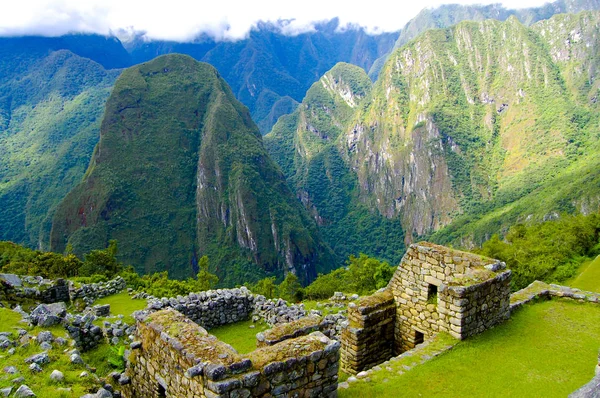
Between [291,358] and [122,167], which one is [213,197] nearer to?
[122,167]

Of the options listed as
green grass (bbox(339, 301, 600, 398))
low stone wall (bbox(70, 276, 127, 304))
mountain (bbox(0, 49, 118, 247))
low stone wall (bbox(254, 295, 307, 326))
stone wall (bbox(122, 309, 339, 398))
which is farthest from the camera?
mountain (bbox(0, 49, 118, 247))

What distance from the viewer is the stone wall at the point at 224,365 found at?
196 inches

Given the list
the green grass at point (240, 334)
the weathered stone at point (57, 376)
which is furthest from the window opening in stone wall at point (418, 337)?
the weathered stone at point (57, 376)

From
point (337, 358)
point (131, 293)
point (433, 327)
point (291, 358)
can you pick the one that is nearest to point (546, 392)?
point (433, 327)

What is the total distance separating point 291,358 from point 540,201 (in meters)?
140

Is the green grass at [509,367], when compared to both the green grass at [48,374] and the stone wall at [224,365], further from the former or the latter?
the green grass at [48,374]

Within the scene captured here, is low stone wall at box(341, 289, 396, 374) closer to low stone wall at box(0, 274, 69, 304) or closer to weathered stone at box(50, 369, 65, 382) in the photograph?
weathered stone at box(50, 369, 65, 382)

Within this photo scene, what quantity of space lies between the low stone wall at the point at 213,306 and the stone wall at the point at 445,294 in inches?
224

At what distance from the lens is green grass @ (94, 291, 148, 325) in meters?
14.7

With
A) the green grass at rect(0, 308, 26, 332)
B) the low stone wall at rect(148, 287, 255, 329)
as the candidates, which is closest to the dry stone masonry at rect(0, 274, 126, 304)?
the green grass at rect(0, 308, 26, 332)

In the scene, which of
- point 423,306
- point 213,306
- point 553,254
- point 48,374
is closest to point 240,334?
point 213,306

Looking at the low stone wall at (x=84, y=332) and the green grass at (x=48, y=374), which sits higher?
the green grass at (x=48, y=374)

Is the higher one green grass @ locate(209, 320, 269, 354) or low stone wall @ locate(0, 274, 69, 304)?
low stone wall @ locate(0, 274, 69, 304)

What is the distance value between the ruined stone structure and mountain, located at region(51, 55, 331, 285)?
361ft
